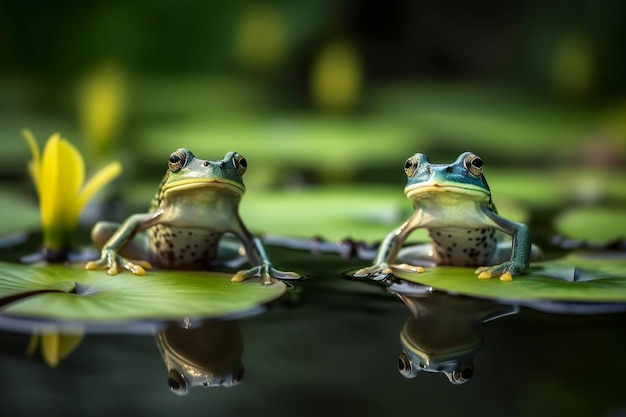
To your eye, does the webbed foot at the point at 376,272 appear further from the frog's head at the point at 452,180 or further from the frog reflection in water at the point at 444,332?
the frog's head at the point at 452,180

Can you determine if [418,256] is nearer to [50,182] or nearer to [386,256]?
[386,256]

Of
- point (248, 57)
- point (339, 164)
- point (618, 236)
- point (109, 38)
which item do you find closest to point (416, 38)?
point (248, 57)

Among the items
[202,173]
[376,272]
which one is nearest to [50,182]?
[202,173]

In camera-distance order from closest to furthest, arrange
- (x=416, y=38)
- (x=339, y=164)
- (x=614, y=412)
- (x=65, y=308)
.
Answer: (x=614, y=412), (x=65, y=308), (x=339, y=164), (x=416, y=38)

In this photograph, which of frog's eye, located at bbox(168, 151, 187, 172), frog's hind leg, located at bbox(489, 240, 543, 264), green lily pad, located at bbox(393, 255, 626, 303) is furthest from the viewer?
frog's hind leg, located at bbox(489, 240, 543, 264)

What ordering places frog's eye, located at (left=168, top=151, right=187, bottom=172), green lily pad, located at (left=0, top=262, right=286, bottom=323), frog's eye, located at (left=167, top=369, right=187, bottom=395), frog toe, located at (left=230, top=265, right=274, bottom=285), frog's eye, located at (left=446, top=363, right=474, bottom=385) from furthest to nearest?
frog's eye, located at (left=168, top=151, right=187, bottom=172)
frog toe, located at (left=230, top=265, right=274, bottom=285)
green lily pad, located at (left=0, top=262, right=286, bottom=323)
frog's eye, located at (left=446, top=363, right=474, bottom=385)
frog's eye, located at (left=167, top=369, right=187, bottom=395)

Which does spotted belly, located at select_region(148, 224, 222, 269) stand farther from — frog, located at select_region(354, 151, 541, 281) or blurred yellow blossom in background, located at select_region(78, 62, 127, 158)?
blurred yellow blossom in background, located at select_region(78, 62, 127, 158)

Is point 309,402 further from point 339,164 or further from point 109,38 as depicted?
point 109,38

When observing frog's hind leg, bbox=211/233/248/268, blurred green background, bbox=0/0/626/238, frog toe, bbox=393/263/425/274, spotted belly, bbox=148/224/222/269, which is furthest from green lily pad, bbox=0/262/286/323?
blurred green background, bbox=0/0/626/238
